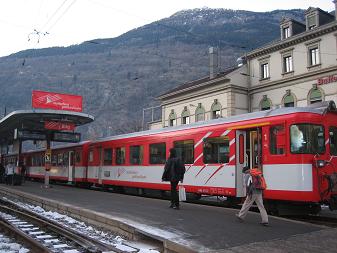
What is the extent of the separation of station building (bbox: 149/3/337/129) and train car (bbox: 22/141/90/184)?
55.6 ft

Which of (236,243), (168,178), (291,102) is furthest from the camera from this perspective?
(291,102)

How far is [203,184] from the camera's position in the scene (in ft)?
46.3

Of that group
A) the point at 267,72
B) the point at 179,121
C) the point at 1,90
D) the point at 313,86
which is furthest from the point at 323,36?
the point at 1,90

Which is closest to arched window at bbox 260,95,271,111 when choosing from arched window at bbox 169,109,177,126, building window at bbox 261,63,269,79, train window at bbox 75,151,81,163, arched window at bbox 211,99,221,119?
building window at bbox 261,63,269,79

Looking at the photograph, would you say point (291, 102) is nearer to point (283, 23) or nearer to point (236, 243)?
point (283, 23)

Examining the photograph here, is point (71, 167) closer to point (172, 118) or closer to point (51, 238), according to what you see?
point (51, 238)

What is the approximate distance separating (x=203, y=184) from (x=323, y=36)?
23.8 metres

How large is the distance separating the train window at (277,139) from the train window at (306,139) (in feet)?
0.86

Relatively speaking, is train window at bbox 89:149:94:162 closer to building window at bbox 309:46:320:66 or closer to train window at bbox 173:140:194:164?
train window at bbox 173:140:194:164

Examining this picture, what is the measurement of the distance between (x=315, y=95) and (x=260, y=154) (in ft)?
78.4

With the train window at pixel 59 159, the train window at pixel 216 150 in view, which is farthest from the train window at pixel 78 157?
the train window at pixel 216 150

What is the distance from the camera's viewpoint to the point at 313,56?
34.3 metres

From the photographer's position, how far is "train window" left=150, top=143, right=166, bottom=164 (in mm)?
16469

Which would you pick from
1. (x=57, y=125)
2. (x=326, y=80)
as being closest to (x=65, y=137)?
(x=57, y=125)
